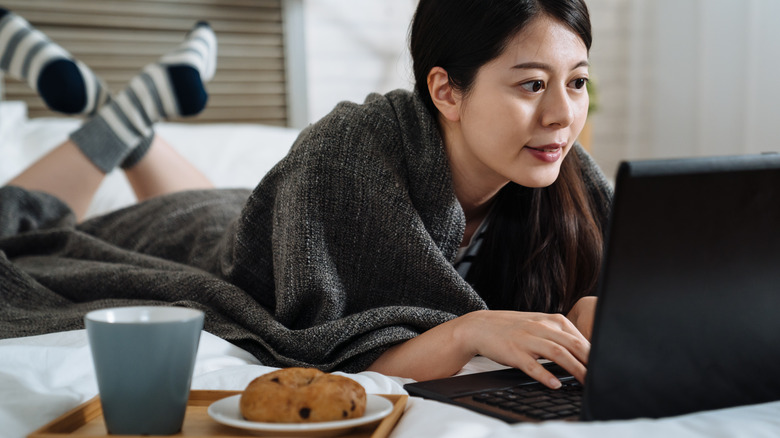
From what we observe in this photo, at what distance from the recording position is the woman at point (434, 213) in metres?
0.95

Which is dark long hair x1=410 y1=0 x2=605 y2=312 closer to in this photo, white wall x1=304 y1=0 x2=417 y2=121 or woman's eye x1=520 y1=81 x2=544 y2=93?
woman's eye x1=520 y1=81 x2=544 y2=93

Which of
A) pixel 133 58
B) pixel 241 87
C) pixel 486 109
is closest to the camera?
pixel 486 109

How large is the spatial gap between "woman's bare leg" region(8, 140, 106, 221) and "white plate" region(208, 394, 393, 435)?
1.25 metres

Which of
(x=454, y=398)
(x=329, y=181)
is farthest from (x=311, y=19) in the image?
(x=454, y=398)

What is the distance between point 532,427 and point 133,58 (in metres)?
2.17

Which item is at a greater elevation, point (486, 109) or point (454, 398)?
point (486, 109)

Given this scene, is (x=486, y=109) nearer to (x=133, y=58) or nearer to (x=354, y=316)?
(x=354, y=316)

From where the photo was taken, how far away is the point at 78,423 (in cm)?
61

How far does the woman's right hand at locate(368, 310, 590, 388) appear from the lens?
0.76m

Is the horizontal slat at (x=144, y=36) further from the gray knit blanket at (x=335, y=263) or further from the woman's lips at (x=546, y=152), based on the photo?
the woman's lips at (x=546, y=152)

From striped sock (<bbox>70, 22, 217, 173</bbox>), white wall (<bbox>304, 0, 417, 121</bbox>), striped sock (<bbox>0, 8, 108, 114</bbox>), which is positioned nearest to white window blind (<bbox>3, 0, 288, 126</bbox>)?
white wall (<bbox>304, 0, 417, 121</bbox>)

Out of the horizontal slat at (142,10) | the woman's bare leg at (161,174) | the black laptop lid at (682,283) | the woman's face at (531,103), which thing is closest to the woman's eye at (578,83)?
the woman's face at (531,103)

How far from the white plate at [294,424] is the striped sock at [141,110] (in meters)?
1.28

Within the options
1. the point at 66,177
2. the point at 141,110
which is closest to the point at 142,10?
the point at 141,110
